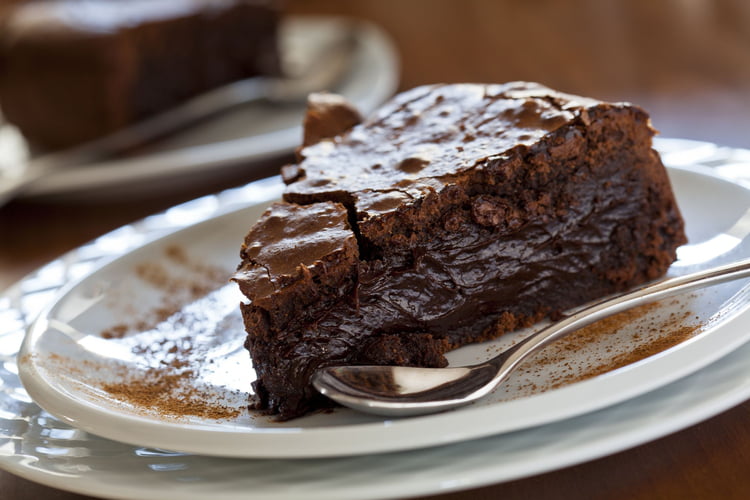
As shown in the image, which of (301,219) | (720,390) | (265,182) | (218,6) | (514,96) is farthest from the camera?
(218,6)

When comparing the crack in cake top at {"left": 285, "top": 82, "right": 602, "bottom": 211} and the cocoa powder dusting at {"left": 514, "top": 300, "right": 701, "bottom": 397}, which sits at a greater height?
the crack in cake top at {"left": 285, "top": 82, "right": 602, "bottom": 211}

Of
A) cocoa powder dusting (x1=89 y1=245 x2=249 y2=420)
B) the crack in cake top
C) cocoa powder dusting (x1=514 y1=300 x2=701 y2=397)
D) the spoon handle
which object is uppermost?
the crack in cake top

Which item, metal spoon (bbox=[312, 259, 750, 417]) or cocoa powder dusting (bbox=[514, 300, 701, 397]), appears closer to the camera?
metal spoon (bbox=[312, 259, 750, 417])

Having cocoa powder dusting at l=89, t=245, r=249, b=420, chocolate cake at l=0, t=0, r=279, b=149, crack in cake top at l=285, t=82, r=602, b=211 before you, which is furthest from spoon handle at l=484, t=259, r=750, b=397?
chocolate cake at l=0, t=0, r=279, b=149

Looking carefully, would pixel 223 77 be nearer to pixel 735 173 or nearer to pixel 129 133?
pixel 129 133

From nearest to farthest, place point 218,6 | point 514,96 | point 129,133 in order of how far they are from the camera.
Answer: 1. point 514,96
2. point 129,133
3. point 218,6

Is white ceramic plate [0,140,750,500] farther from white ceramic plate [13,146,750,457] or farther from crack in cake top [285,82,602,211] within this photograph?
crack in cake top [285,82,602,211]

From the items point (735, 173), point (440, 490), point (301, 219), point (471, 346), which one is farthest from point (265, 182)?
point (440, 490)

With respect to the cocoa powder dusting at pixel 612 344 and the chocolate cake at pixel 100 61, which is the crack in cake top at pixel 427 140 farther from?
the chocolate cake at pixel 100 61
